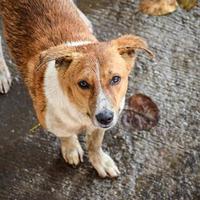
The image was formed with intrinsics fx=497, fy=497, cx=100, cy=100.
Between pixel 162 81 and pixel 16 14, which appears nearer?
pixel 16 14

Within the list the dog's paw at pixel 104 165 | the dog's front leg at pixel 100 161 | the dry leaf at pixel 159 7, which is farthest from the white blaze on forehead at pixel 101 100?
the dry leaf at pixel 159 7

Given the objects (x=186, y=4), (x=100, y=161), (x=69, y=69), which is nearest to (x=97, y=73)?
(x=69, y=69)

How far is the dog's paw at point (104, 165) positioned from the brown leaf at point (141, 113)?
1.22ft

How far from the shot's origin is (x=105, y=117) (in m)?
2.84

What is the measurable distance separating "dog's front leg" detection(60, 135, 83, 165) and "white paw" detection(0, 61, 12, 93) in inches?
29.6

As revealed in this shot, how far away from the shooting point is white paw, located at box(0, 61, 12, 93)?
407 centimetres

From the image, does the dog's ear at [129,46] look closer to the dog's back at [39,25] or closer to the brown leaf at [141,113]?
the dog's back at [39,25]

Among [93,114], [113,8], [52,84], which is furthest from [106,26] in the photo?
[93,114]

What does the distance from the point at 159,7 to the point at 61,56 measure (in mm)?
1848

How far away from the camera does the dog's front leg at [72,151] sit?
12.2ft

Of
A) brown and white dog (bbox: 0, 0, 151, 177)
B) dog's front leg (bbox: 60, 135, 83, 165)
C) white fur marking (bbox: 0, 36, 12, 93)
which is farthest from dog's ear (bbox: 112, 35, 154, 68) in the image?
white fur marking (bbox: 0, 36, 12, 93)

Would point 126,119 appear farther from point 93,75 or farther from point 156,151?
point 93,75

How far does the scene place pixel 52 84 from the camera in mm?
3141

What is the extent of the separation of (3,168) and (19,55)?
928 millimetres
